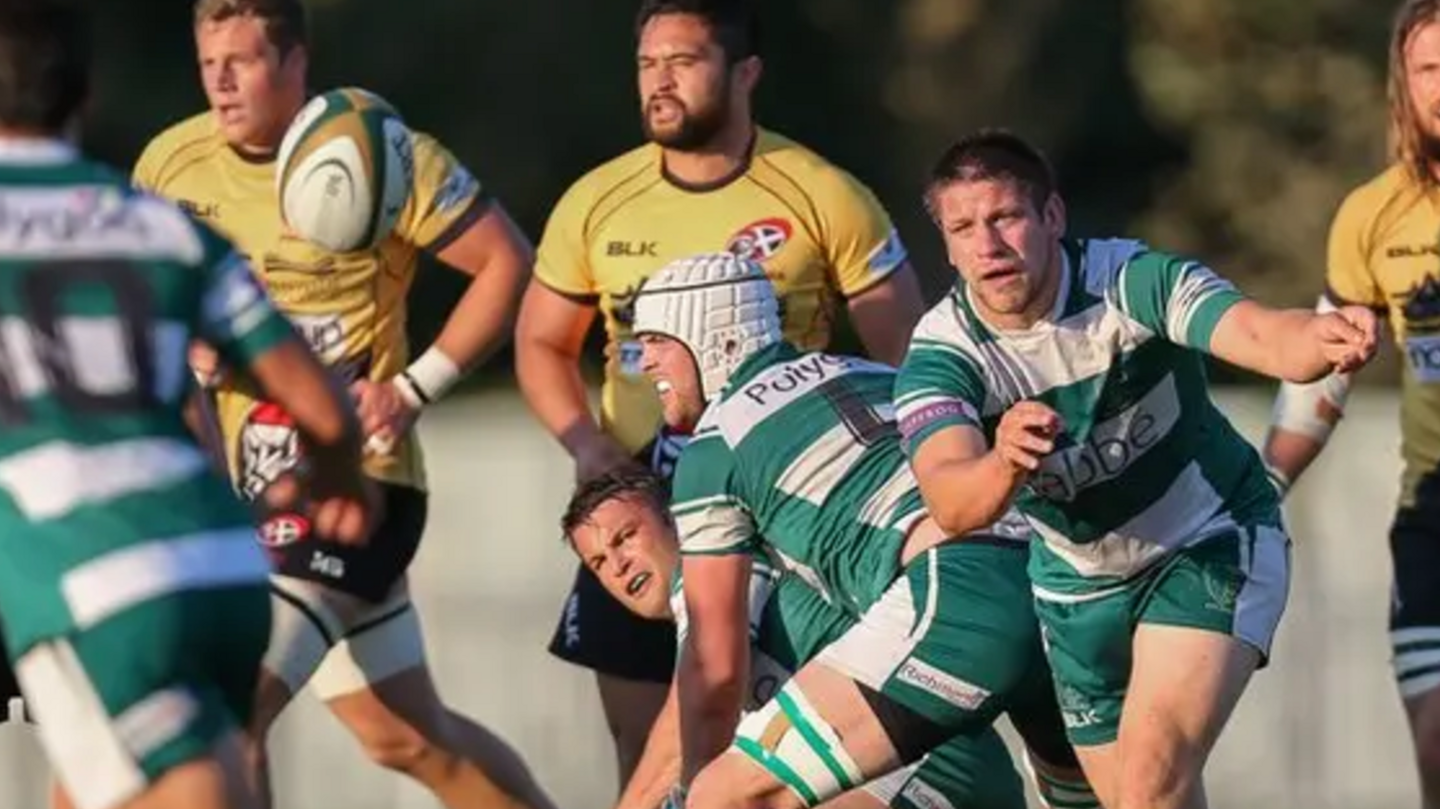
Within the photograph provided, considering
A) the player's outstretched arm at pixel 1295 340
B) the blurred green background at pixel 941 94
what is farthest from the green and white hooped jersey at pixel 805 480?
the blurred green background at pixel 941 94

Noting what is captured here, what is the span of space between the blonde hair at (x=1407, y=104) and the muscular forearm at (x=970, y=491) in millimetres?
2360

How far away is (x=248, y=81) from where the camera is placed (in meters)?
9.97

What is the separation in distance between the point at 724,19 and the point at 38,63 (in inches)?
138

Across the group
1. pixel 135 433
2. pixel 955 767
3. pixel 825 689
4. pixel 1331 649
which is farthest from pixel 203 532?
pixel 1331 649

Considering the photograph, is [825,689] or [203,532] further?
[825,689]

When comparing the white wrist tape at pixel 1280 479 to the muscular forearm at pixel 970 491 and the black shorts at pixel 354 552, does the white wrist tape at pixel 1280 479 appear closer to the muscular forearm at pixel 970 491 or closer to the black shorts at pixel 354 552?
the muscular forearm at pixel 970 491

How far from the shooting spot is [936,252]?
84.3ft

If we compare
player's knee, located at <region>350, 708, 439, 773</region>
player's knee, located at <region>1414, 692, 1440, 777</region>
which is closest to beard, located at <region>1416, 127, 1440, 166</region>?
player's knee, located at <region>1414, 692, 1440, 777</region>

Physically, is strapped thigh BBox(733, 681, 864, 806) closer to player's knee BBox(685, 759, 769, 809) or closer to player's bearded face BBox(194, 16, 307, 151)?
player's knee BBox(685, 759, 769, 809)

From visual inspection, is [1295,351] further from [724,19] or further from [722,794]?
[724,19]

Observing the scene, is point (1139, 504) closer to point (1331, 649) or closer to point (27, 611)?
point (27, 611)

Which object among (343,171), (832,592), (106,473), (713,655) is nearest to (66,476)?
(106,473)

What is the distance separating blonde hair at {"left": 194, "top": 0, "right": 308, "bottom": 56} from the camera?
32.7ft

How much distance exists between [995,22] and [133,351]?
20734mm
